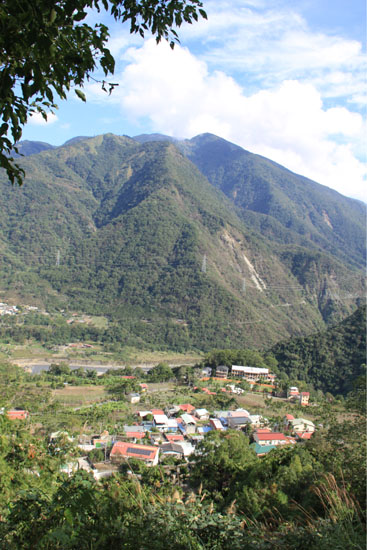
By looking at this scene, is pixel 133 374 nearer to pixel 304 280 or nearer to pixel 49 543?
pixel 49 543

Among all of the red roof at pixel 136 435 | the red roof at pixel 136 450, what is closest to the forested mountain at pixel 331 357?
the red roof at pixel 136 435

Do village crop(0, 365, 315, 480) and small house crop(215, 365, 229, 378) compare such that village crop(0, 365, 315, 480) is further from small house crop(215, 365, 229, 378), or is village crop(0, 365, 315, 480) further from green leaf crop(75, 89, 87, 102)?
green leaf crop(75, 89, 87, 102)

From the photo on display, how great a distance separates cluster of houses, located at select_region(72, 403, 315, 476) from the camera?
15680 millimetres

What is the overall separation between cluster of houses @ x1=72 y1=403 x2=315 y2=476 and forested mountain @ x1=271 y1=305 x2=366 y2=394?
9.31 meters

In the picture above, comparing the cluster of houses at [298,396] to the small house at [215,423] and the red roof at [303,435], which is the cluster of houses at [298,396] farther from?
the small house at [215,423]

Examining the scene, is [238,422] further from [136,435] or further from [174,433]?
[136,435]

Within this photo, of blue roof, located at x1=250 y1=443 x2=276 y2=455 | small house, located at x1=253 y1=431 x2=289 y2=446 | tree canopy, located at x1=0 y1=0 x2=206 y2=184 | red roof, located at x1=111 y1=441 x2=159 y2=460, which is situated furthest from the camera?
small house, located at x1=253 y1=431 x2=289 y2=446

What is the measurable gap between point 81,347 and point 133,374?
12684mm

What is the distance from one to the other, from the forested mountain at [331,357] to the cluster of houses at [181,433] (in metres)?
9.31

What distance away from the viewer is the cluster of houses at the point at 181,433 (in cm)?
1568

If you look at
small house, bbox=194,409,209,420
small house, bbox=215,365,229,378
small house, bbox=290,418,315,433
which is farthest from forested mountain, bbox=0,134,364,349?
small house, bbox=290,418,315,433

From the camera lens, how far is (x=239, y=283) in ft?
213

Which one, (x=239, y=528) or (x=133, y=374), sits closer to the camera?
(x=239, y=528)

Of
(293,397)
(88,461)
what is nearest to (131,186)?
(293,397)
